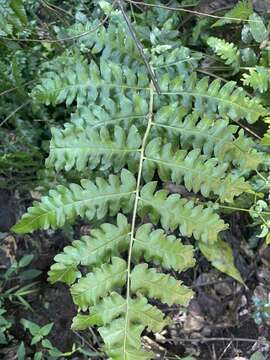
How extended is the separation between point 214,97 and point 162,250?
65 centimetres

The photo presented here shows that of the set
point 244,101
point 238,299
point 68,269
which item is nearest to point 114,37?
point 244,101

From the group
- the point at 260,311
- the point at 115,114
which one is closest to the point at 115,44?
the point at 115,114

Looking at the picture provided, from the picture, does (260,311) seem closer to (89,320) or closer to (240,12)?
(89,320)

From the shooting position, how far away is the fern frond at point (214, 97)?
1952 millimetres

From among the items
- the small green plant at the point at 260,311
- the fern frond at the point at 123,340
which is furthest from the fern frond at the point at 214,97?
the small green plant at the point at 260,311

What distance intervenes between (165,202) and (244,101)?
0.52m

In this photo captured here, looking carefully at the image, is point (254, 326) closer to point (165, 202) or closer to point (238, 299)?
point (238, 299)

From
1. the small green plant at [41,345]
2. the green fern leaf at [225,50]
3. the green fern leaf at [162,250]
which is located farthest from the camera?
the small green plant at [41,345]

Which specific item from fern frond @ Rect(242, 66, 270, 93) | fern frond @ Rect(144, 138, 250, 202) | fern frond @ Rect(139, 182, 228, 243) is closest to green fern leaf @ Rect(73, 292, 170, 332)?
fern frond @ Rect(139, 182, 228, 243)

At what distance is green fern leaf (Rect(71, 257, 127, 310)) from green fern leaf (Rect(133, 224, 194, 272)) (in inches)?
3.2

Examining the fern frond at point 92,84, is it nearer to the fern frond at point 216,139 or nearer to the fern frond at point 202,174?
the fern frond at point 216,139

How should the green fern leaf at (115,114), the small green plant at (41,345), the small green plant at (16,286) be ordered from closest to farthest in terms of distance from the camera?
the green fern leaf at (115,114)
the small green plant at (41,345)
the small green plant at (16,286)

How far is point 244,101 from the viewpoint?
6.43ft

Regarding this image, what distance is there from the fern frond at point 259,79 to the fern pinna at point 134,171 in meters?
0.11
